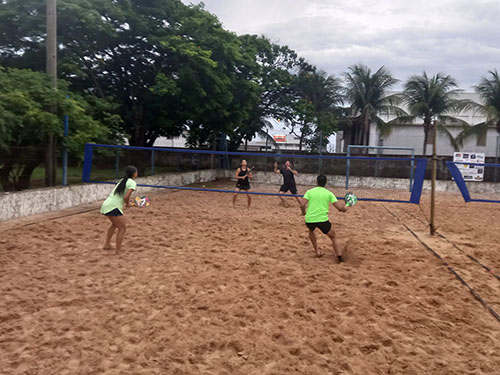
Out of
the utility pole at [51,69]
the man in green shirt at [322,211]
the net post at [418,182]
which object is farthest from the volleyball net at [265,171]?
the man in green shirt at [322,211]

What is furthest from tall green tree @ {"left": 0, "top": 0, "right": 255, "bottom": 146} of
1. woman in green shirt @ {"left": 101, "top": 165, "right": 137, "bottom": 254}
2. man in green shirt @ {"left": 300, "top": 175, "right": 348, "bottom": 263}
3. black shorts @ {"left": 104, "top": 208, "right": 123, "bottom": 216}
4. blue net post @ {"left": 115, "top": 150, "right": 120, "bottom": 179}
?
man in green shirt @ {"left": 300, "top": 175, "right": 348, "bottom": 263}

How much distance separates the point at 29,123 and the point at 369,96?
23453mm

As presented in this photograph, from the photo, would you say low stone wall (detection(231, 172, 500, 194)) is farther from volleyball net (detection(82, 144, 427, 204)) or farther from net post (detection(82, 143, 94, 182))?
net post (detection(82, 143, 94, 182))

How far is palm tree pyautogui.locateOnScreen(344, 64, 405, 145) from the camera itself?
2831 centimetres

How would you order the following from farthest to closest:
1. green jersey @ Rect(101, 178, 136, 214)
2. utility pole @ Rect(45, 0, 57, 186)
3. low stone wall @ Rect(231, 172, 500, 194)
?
low stone wall @ Rect(231, 172, 500, 194) → utility pole @ Rect(45, 0, 57, 186) → green jersey @ Rect(101, 178, 136, 214)

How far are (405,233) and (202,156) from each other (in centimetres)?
1416

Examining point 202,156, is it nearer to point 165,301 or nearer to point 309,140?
point 309,140

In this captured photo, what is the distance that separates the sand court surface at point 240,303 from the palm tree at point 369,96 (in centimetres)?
2065

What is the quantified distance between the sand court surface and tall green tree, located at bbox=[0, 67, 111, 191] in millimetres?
1677

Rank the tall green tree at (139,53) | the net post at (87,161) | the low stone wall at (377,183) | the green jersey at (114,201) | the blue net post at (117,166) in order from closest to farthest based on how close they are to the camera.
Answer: the green jersey at (114,201) < the net post at (87,161) < the tall green tree at (139,53) < the blue net post at (117,166) < the low stone wall at (377,183)

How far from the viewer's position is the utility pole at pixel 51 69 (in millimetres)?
10234

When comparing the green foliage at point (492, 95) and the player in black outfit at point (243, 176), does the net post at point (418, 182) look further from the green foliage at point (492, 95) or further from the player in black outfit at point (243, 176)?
the green foliage at point (492, 95)

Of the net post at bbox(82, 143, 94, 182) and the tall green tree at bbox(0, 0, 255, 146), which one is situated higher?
the tall green tree at bbox(0, 0, 255, 146)

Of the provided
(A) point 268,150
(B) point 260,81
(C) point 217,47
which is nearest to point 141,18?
(C) point 217,47
